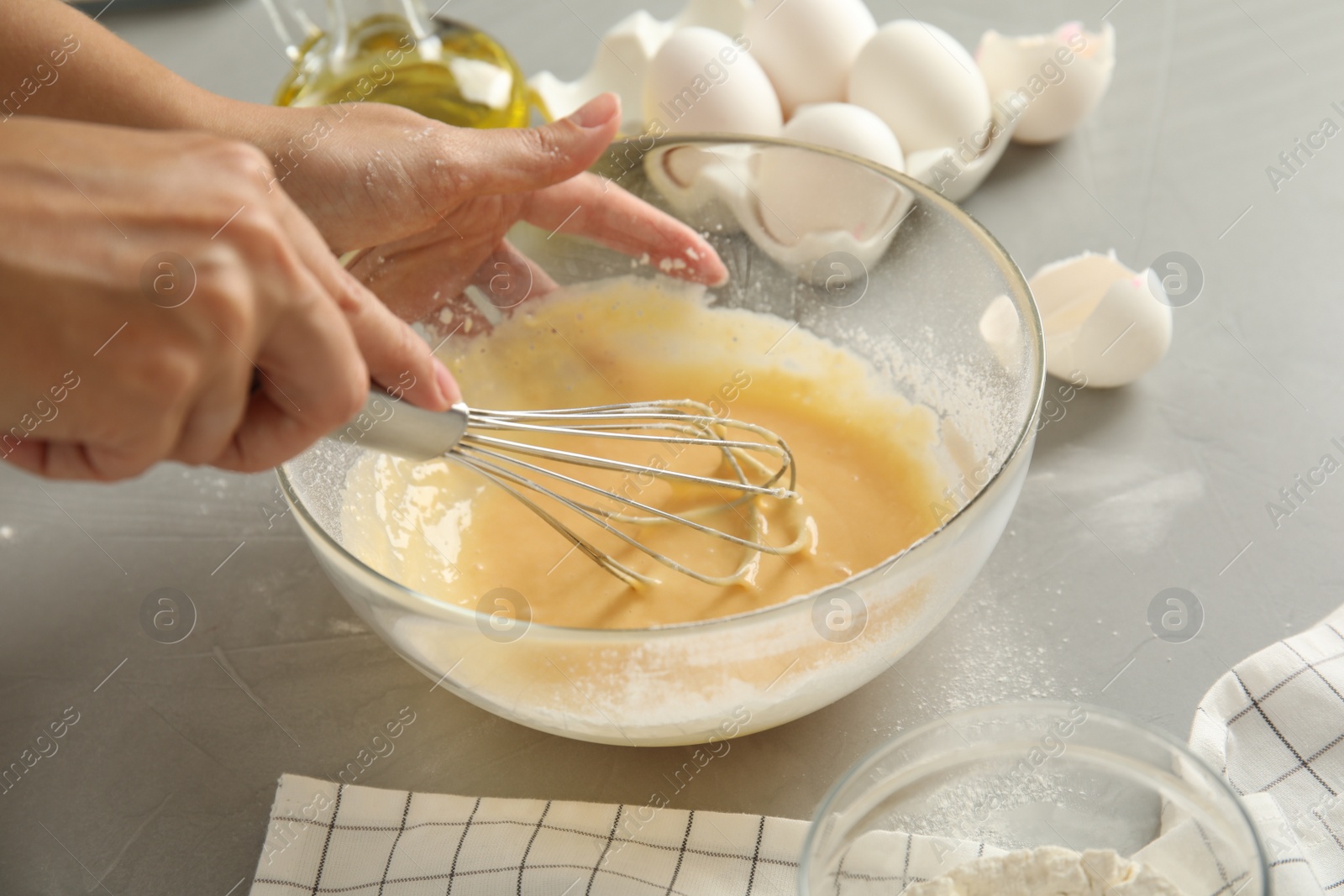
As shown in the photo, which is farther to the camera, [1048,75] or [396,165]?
[1048,75]

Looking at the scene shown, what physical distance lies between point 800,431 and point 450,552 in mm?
301

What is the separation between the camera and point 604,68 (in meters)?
1.17

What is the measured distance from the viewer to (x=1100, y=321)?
88 centimetres

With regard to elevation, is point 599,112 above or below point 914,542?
above

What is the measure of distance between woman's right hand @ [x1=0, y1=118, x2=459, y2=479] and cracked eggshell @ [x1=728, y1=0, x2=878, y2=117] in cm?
69

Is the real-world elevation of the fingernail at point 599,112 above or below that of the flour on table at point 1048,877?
above

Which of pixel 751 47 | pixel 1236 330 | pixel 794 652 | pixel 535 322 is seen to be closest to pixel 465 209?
pixel 535 322

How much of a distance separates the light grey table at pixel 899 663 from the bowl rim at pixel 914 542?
10cm

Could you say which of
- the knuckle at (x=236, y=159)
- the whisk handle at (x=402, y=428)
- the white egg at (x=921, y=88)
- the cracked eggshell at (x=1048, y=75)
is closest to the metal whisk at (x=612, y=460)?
the whisk handle at (x=402, y=428)

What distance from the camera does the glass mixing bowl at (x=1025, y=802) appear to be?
0.58 m

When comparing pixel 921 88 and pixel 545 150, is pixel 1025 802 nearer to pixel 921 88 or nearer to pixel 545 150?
pixel 545 150

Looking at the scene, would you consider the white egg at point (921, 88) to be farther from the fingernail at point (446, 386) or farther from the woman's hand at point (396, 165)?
the fingernail at point (446, 386)

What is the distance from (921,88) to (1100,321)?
300mm

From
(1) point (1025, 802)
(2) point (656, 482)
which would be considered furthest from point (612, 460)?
A: (1) point (1025, 802)
